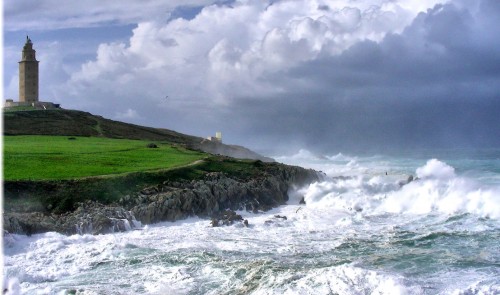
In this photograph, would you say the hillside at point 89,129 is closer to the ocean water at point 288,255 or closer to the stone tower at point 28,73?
the stone tower at point 28,73

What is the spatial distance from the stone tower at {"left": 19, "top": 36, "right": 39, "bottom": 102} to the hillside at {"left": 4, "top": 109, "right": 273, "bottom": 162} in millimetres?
6471

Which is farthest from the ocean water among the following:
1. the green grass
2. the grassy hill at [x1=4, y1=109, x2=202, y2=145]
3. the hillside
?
the grassy hill at [x1=4, y1=109, x2=202, y2=145]

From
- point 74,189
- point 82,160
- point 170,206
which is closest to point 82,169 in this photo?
point 82,160

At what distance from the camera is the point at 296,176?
4122 cm

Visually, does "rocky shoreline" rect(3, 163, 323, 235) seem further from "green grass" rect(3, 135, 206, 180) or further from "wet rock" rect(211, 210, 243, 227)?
"green grass" rect(3, 135, 206, 180)

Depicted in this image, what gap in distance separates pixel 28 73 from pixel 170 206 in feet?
188

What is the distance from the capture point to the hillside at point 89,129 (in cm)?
6238

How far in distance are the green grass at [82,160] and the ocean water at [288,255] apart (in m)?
7.88

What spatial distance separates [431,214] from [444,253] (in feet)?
33.9

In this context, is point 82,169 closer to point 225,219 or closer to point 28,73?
point 225,219

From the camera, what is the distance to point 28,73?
7869 cm

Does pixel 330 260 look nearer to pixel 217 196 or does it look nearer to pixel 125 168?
pixel 217 196

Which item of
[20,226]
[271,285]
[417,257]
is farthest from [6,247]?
[417,257]

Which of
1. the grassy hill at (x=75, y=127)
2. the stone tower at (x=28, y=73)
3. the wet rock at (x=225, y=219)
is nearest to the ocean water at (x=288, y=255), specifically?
→ the wet rock at (x=225, y=219)
